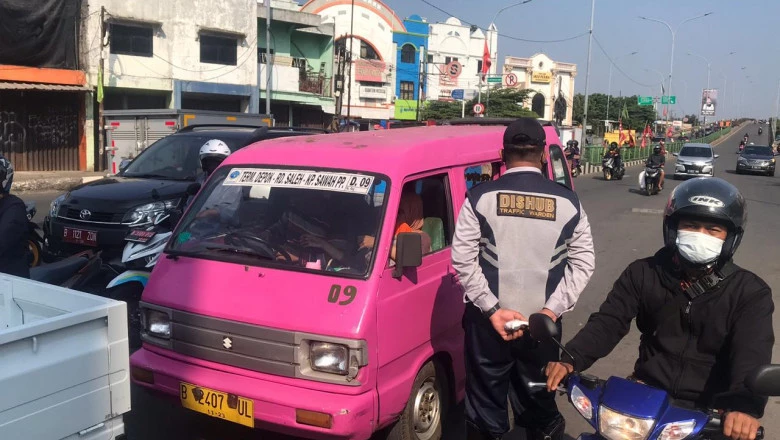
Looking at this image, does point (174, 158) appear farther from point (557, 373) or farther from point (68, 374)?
point (557, 373)

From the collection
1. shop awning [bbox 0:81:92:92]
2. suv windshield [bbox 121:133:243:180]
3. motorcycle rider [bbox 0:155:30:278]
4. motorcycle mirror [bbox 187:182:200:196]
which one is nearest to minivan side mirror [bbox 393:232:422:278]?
motorcycle rider [bbox 0:155:30:278]

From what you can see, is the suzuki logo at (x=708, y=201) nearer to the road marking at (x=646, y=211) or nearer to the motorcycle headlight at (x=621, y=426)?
the motorcycle headlight at (x=621, y=426)

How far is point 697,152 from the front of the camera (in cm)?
2945

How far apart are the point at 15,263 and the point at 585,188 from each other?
2127 centimetres

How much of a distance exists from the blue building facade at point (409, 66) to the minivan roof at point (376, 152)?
41928 mm

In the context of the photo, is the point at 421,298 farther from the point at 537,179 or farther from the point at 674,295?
the point at 674,295

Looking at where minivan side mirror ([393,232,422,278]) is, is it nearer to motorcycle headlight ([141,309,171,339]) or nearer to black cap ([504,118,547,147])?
black cap ([504,118,547,147])

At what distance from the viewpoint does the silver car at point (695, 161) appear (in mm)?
28059

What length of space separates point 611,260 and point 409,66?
39200mm

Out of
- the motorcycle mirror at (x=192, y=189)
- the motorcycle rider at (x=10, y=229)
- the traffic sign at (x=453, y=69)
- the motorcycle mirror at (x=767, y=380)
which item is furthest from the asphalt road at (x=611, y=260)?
the traffic sign at (x=453, y=69)

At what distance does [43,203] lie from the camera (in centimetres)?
1563

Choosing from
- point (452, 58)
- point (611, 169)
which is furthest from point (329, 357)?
point (452, 58)

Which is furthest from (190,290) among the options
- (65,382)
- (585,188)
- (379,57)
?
(379,57)

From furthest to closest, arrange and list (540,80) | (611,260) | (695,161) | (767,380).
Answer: (540,80)
(695,161)
(611,260)
(767,380)
